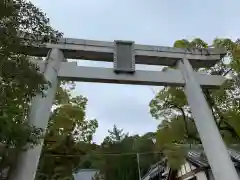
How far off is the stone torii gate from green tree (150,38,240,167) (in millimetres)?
431

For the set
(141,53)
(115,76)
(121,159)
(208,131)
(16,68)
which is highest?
(121,159)

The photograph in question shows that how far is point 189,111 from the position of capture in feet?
31.4

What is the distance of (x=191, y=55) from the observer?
27.0 feet

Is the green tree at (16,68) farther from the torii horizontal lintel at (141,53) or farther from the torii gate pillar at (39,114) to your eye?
the torii horizontal lintel at (141,53)

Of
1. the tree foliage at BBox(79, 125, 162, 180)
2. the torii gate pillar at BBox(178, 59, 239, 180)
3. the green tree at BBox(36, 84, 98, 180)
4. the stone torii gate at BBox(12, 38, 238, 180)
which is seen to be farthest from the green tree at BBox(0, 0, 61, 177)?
the tree foliage at BBox(79, 125, 162, 180)

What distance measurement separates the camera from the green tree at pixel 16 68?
4.21m

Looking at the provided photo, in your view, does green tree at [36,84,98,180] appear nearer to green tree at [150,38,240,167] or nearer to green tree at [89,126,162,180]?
green tree at [150,38,240,167]

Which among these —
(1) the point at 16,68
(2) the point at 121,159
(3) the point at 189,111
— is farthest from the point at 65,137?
(2) the point at 121,159

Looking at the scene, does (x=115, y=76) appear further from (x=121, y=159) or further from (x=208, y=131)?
(x=121, y=159)

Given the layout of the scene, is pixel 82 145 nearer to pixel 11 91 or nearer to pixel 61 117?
pixel 61 117

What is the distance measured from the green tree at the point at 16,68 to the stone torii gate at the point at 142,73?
53.7 inches

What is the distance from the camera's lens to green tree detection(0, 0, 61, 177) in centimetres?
421

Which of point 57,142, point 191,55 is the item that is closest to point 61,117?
point 57,142

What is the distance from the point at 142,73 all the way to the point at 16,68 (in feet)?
12.3
